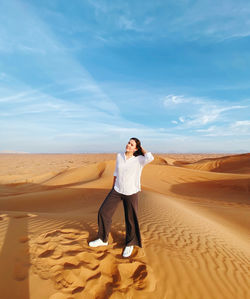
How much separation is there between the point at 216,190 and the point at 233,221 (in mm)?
7597

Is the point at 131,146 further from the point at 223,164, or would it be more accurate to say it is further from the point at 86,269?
the point at 223,164

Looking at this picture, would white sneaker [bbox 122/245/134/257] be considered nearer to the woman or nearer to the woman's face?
the woman

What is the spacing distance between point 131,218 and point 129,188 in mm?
589

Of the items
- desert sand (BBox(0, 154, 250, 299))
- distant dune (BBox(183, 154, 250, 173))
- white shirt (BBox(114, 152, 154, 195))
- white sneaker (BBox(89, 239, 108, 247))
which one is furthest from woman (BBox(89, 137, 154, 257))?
distant dune (BBox(183, 154, 250, 173))

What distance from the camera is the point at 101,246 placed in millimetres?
3500


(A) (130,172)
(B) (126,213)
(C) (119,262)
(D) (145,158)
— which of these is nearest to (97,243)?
(C) (119,262)

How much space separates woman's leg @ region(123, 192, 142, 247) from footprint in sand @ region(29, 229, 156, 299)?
0.30m

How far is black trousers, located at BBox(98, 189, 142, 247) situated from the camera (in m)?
3.18

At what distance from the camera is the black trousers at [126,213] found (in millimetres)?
3178

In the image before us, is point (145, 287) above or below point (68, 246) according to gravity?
below

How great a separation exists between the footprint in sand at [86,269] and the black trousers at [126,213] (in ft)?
1.19

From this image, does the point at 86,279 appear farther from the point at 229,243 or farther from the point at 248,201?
the point at 248,201

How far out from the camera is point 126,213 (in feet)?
10.7

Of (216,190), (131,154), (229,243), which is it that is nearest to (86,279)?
(131,154)
